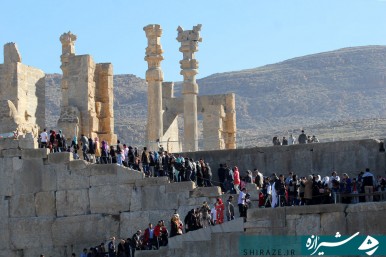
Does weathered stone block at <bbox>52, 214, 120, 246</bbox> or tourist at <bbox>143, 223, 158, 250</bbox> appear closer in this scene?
tourist at <bbox>143, 223, 158, 250</bbox>

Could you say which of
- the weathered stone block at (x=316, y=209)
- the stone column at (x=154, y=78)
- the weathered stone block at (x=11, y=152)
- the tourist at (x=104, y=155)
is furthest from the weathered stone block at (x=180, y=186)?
the stone column at (x=154, y=78)

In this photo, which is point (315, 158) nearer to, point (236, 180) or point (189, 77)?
point (236, 180)

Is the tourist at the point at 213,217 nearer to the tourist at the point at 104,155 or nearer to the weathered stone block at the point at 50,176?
the tourist at the point at 104,155

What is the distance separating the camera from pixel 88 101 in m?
36.4

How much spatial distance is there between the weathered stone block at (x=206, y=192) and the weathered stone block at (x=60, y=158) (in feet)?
12.1

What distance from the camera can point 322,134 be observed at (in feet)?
264

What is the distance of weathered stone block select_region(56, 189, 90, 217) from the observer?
103 ft

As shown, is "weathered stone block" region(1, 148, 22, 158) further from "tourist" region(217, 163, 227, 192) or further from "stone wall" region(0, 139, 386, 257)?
"tourist" region(217, 163, 227, 192)

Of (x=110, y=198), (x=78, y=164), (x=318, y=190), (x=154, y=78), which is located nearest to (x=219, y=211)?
(x=318, y=190)

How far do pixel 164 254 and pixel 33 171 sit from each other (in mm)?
5285

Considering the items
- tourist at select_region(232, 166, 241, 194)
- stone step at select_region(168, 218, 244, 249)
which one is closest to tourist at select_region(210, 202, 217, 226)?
stone step at select_region(168, 218, 244, 249)

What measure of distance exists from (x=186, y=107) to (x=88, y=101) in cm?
719

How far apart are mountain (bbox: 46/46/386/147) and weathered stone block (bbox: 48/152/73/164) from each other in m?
76.6

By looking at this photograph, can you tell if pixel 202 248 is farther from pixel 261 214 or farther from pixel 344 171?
pixel 344 171
